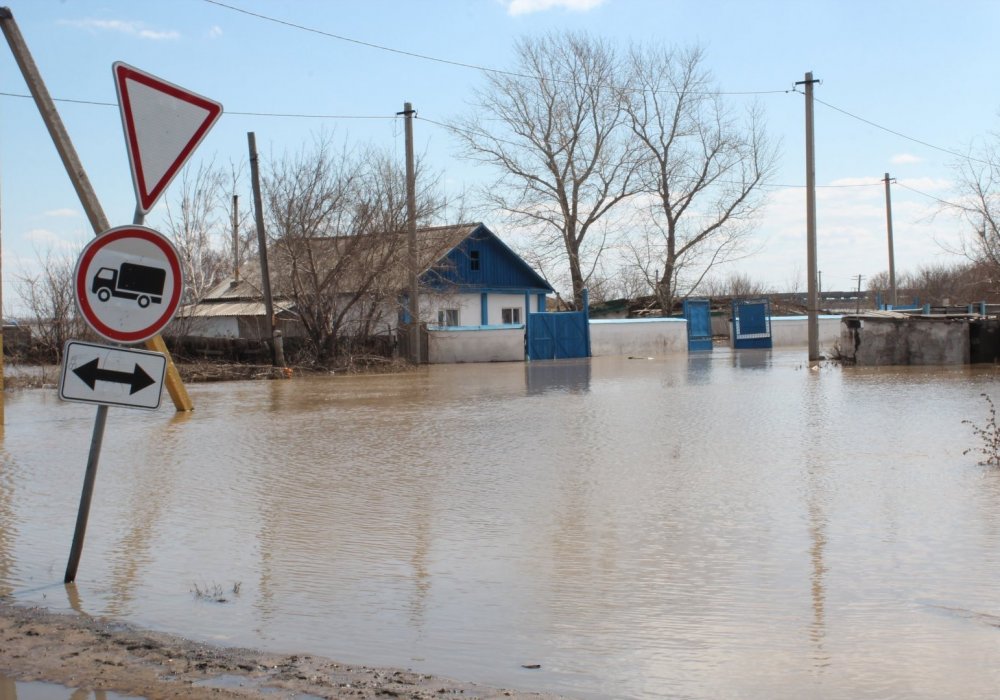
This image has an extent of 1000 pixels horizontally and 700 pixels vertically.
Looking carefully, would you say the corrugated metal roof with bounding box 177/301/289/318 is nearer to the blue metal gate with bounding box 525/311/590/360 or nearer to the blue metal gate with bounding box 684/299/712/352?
the blue metal gate with bounding box 525/311/590/360

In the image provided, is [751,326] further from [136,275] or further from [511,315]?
[136,275]

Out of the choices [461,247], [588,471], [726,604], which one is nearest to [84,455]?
[588,471]

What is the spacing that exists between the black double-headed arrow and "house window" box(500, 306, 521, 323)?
→ 3895 cm

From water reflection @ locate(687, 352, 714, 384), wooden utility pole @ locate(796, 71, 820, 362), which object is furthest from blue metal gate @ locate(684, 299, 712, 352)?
wooden utility pole @ locate(796, 71, 820, 362)

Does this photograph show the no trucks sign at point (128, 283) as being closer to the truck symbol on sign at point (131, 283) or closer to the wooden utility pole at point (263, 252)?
the truck symbol on sign at point (131, 283)

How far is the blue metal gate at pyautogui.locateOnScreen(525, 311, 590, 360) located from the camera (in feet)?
118

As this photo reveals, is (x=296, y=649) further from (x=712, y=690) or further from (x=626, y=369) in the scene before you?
(x=626, y=369)

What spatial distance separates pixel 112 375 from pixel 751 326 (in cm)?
3859

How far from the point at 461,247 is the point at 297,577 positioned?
35.4 m

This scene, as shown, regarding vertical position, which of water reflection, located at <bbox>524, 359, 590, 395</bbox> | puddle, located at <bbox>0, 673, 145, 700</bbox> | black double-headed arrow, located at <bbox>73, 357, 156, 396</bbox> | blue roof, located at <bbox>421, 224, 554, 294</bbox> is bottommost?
puddle, located at <bbox>0, 673, 145, 700</bbox>

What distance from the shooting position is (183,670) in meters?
4.10

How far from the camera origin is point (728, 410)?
14742 millimetres

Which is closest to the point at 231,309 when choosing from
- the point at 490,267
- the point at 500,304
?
the point at 490,267

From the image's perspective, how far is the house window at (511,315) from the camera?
44.6m
